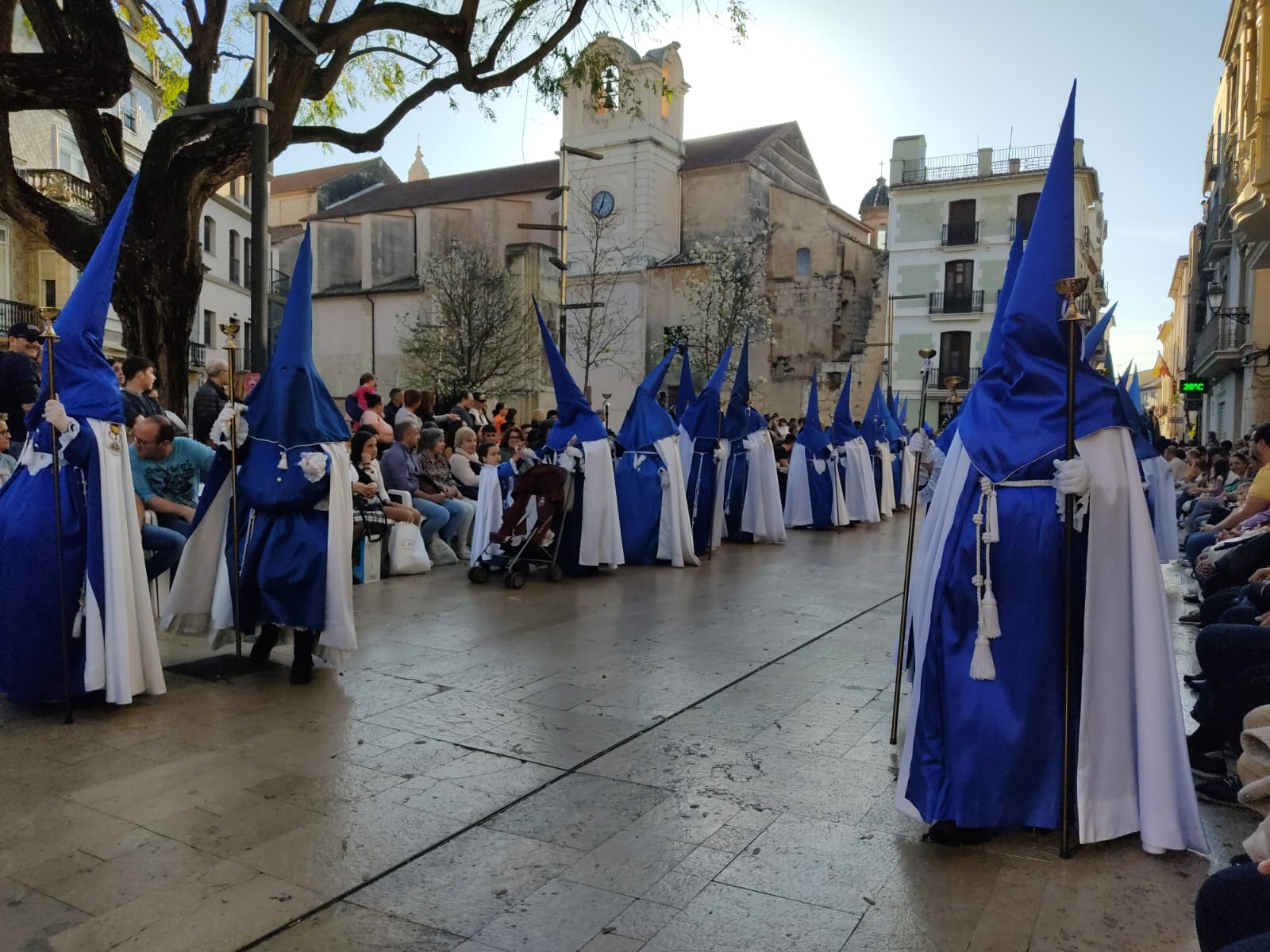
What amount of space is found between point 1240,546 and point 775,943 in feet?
15.2

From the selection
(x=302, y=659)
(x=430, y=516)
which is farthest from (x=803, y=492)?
(x=302, y=659)

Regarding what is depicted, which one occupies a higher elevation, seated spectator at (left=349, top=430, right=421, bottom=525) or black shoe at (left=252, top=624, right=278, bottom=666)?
→ seated spectator at (left=349, top=430, right=421, bottom=525)

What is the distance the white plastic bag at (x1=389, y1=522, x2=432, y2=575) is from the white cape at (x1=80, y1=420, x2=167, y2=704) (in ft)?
15.1

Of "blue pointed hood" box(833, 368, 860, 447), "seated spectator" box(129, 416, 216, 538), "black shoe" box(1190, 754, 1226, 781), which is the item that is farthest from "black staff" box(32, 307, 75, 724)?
"blue pointed hood" box(833, 368, 860, 447)

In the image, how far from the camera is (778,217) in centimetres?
4050

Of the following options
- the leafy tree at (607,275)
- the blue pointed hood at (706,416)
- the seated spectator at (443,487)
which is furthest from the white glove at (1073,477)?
the leafy tree at (607,275)

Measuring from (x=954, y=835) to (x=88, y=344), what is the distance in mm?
4685

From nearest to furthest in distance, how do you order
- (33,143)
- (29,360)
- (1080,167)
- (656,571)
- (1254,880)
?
(1254,880) < (29,360) < (656,571) < (33,143) < (1080,167)

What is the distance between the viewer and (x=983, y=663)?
367 centimetres

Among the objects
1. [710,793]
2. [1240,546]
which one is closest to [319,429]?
[710,793]

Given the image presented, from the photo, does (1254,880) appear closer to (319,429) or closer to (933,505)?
(933,505)

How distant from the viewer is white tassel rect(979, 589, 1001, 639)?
3.65 m

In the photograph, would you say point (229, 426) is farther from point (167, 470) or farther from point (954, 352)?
point (954, 352)

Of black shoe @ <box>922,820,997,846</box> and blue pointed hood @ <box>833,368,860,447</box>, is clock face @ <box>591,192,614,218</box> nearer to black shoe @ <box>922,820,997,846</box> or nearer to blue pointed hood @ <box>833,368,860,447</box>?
blue pointed hood @ <box>833,368,860,447</box>
